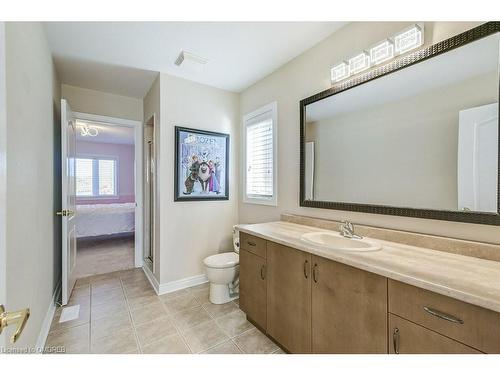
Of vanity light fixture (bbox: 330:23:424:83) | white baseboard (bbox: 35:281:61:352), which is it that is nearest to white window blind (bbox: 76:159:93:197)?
white baseboard (bbox: 35:281:61:352)

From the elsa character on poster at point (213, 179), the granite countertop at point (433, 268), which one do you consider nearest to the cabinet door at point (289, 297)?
the granite countertop at point (433, 268)

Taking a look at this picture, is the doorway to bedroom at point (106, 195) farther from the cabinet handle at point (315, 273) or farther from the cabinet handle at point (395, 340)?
the cabinet handle at point (395, 340)

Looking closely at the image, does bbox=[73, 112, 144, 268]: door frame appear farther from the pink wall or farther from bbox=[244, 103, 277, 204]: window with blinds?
the pink wall

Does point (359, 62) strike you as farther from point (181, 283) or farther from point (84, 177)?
point (84, 177)

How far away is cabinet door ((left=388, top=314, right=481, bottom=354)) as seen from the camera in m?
0.82

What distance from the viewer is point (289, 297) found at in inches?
59.9

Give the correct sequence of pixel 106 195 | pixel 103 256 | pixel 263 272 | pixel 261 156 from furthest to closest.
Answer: pixel 106 195, pixel 103 256, pixel 261 156, pixel 263 272

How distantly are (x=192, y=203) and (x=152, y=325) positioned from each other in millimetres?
1293

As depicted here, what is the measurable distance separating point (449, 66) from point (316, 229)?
4.47ft

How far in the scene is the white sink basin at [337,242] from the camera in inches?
53.3

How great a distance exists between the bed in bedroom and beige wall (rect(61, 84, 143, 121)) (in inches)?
88.5

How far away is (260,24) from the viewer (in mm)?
1754

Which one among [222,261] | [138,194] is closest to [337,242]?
[222,261]
